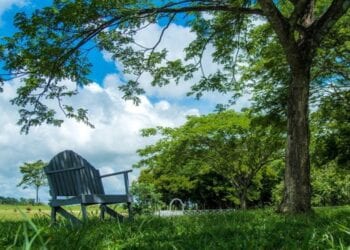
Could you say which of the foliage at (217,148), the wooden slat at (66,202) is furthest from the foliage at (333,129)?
the wooden slat at (66,202)

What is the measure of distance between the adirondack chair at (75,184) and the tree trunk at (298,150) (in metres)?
3.28

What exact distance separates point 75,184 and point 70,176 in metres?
0.19

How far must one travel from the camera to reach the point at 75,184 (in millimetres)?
8109

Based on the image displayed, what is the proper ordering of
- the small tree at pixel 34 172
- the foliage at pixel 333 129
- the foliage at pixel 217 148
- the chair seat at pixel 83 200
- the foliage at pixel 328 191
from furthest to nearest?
the small tree at pixel 34 172
the foliage at pixel 328 191
the foliage at pixel 217 148
the foliage at pixel 333 129
the chair seat at pixel 83 200

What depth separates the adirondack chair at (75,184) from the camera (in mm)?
7684

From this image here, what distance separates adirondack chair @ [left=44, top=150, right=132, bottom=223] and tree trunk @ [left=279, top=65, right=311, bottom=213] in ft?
10.8

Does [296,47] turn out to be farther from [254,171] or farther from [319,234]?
[254,171]

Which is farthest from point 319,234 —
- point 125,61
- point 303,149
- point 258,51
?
point 258,51

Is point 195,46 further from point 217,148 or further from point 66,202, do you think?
point 217,148

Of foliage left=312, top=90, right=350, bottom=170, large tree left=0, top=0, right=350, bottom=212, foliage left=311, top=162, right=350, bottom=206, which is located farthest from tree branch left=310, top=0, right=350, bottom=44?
foliage left=311, top=162, right=350, bottom=206

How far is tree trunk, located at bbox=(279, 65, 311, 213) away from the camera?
375 inches

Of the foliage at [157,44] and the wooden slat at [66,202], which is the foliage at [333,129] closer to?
the foliage at [157,44]

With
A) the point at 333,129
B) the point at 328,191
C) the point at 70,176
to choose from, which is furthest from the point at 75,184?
the point at 328,191

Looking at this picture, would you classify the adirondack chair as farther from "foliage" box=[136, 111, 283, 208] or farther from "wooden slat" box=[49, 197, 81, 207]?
"foliage" box=[136, 111, 283, 208]
